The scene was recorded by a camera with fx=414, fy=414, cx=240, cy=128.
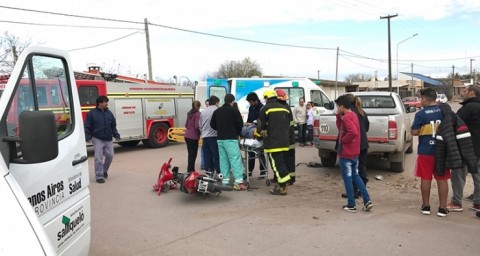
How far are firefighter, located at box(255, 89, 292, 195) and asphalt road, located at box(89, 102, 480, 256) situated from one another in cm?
34

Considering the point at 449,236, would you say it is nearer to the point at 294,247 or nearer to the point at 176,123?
the point at 294,247

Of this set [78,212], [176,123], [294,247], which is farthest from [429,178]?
[176,123]

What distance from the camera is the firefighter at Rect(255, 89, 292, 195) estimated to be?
7.21m

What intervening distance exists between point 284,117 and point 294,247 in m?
3.01

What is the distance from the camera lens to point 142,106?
14586 millimetres

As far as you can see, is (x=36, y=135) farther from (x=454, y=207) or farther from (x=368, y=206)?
(x=454, y=207)

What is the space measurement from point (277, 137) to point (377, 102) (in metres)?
4.33


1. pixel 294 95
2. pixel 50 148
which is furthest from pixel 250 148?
pixel 294 95

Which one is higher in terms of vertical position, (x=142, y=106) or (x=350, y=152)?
(x=142, y=106)

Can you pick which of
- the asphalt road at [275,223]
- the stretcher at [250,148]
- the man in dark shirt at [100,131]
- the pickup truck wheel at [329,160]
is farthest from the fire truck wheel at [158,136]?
the stretcher at [250,148]

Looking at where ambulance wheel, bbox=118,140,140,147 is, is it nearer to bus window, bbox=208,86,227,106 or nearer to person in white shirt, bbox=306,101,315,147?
bus window, bbox=208,86,227,106

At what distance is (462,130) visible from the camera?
18.6ft

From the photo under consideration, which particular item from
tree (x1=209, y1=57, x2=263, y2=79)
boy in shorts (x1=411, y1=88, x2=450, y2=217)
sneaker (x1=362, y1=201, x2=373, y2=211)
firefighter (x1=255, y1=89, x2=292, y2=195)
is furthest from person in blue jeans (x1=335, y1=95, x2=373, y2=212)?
tree (x1=209, y1=57, x2=263, y2=79)

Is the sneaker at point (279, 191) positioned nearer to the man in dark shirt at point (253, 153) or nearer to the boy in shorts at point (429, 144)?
the man in dark shirt at point (253, 153)
